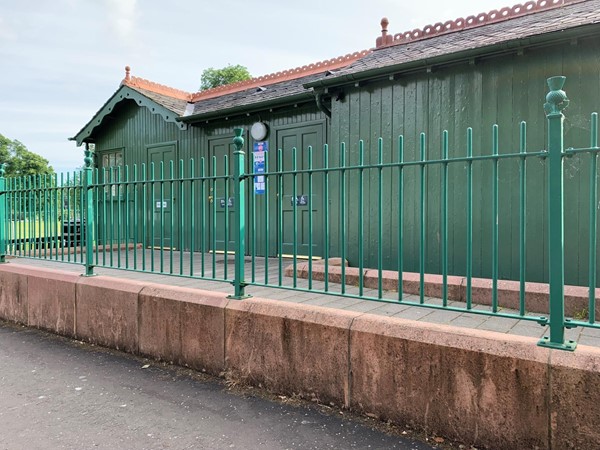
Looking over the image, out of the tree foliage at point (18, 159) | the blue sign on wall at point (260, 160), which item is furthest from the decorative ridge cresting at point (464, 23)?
the tree foliage at point (18, 159)

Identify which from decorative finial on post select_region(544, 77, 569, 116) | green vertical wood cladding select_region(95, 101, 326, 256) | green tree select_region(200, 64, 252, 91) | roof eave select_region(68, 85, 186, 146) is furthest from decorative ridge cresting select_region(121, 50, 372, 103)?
green tree select_region(200, 64, 252, 91)

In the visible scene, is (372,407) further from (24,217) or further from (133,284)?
(24,217)

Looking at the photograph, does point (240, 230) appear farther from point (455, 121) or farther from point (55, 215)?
point (455, 121)

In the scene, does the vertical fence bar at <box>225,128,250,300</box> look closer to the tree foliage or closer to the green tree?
the green tree

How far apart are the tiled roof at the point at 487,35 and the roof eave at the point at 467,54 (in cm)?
3

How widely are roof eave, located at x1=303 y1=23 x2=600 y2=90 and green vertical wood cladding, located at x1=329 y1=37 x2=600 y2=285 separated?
0.66ft

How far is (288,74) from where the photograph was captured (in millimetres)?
9219

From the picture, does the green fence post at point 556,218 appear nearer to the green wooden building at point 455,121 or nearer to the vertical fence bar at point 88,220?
the green wooden building at point 455,121

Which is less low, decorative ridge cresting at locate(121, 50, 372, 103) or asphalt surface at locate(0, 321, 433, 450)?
decorative ridge cresting at locate(121, 50, 372, 103)

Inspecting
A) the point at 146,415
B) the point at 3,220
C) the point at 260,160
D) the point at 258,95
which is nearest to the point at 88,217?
the point at 3,220

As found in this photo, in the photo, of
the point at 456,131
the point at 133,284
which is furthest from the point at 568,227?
the point at 133,284

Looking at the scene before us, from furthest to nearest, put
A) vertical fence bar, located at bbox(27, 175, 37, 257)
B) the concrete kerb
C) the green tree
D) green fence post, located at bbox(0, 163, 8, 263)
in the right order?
1. the green tree
2. green fence post, located at bbox(0, 163, 8, 263)
3. vertical fence bar, located at bbox(27, 175, 37, 257)
4. the concrete kerb

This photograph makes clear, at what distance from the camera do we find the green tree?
111ft

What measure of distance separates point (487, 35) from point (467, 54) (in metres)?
0.85
